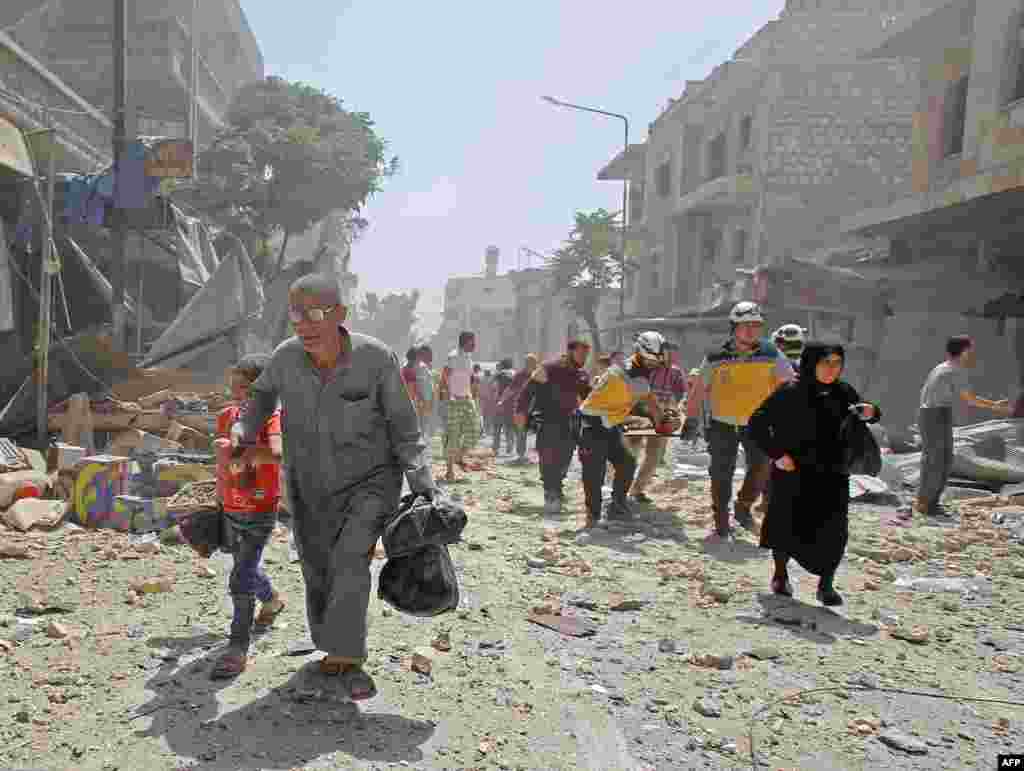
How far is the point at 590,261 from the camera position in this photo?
111 ft

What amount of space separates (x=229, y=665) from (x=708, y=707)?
6.30 ft

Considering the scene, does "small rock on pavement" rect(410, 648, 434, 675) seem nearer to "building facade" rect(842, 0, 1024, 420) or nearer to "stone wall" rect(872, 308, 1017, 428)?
"building facade" rect(842, 0, 1024, 420)

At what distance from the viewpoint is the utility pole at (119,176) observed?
950 cm

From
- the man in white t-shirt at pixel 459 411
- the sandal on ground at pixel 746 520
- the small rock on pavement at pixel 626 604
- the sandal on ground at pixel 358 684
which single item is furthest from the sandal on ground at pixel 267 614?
the man in white t-shirt at pixel 459 411

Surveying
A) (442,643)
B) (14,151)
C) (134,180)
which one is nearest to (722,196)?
(134,180)

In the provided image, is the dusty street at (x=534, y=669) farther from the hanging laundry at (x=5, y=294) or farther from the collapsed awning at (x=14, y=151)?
the collapsed awning at (x=14, y=151)

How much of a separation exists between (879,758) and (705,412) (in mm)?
3855

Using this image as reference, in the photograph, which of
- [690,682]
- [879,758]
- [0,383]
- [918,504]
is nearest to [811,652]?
[690,682]

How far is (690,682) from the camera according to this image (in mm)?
3426

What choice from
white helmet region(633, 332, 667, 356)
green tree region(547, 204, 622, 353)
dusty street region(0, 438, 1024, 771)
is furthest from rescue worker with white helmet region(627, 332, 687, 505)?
green tree region(547, 204, 622, 353)

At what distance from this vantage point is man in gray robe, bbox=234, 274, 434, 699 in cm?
296

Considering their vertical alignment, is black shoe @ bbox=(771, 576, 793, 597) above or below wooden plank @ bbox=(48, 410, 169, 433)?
below

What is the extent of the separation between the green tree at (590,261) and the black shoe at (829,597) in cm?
2884

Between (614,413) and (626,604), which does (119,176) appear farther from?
(626,604)
